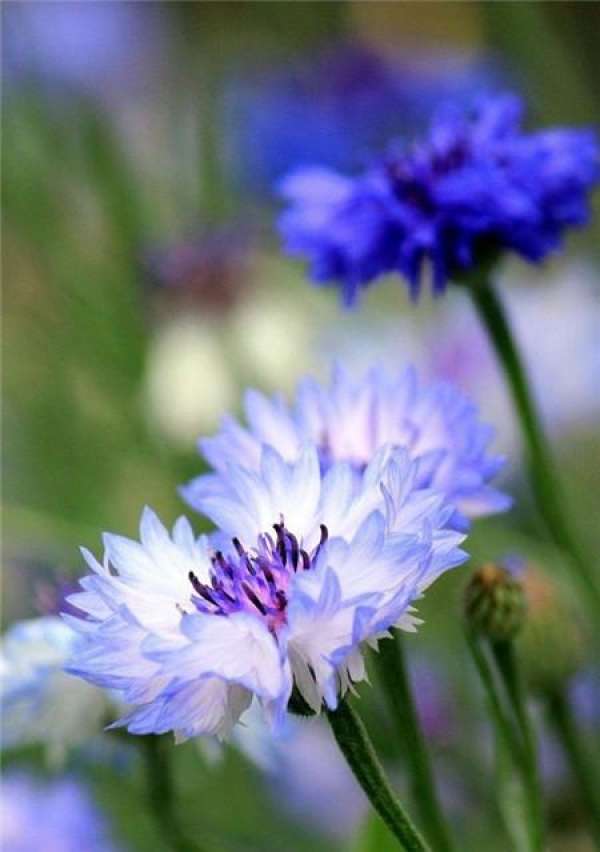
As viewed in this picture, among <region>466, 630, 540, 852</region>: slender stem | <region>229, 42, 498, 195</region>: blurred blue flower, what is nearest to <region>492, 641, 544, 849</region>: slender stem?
<region>466, 630, 540, 852</region>: slender stem

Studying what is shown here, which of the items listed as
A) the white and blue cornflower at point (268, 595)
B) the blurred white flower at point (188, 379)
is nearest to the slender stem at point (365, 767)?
the white and blue cornflower at point (268, 595)

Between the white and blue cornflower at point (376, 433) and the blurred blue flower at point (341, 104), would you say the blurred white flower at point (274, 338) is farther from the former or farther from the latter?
the white and blue cornflower at point (376, 433)

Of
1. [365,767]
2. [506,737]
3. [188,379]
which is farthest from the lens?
[188,379]

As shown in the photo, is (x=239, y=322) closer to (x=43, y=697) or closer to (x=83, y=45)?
(x=83, y=45)

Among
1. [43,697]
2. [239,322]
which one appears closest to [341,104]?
[239,322]

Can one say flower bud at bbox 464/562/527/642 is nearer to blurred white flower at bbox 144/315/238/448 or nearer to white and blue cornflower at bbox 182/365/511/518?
white and blue cornflower at bbox 182/365/511/518
